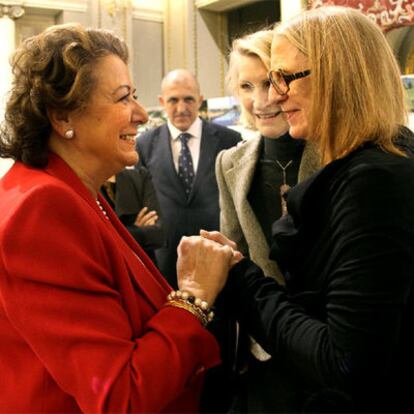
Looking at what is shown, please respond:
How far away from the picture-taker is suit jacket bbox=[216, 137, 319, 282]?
1887 millimetres

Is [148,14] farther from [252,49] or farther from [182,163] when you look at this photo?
[252,49]

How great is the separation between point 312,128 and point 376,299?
0.42m

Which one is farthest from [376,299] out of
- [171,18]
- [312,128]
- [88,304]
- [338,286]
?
[171,18]

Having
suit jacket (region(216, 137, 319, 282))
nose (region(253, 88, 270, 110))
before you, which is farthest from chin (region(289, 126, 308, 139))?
nose (region(253, 88, 270, 110))

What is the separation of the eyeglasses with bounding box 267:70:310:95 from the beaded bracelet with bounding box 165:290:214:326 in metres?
0.53

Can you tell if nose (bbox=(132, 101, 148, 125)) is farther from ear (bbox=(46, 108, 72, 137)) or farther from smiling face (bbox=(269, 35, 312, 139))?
smiling face (bbox=(269, 35, 312, 139))

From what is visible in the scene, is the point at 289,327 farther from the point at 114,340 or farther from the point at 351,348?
the point at 114,340

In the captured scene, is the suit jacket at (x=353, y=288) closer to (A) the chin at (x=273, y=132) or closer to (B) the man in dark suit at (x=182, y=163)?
(A) the chin at (x=273, y=132)

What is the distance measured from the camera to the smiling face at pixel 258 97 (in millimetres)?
1978

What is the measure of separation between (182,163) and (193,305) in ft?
9.30

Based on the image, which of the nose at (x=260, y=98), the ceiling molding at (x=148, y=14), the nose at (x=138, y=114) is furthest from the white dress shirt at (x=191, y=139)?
the ceiling molding at (x=148, y=14)

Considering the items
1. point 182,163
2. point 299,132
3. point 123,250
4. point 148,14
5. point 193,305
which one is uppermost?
point 148,14

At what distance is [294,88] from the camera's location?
124cm

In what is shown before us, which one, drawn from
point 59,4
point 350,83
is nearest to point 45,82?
point 350,83
